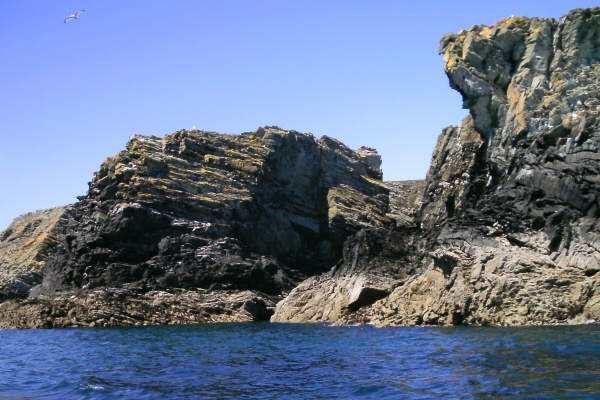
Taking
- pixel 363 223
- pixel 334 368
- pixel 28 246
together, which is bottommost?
pixel 334 368

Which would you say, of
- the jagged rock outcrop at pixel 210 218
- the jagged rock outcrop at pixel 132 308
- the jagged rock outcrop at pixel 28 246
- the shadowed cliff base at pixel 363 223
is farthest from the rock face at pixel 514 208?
the jagged rock outcrop at pixel 28 246

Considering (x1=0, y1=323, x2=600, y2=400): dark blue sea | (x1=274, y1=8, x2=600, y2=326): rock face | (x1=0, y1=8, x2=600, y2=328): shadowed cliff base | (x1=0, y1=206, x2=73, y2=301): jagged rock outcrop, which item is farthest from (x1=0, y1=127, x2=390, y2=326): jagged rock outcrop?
(x1=0, y1=323, x2=600, y2=400): dark blue sea

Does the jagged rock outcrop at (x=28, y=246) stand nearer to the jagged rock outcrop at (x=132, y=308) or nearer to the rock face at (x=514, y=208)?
the jagged rock outcrop at (x=132, y=308)

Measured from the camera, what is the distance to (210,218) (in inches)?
2726

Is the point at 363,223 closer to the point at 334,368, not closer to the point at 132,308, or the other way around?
the point at 132,308

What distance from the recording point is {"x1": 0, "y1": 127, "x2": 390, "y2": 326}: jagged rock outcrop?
63.6 metres

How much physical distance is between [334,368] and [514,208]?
70.5 ft

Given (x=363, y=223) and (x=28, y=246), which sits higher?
(x=363, y=223)

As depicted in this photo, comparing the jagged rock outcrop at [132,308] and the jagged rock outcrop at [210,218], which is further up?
the jagged rock outcrop at [210,218]

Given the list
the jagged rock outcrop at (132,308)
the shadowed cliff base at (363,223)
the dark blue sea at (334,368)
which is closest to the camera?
the dark blue sea at (334,368)

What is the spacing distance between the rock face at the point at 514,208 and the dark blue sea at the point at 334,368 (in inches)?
160

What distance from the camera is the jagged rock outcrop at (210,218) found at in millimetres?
63594

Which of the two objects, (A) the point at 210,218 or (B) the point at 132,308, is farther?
(A) the point at 210,218

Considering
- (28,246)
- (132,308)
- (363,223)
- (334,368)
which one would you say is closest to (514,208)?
(334,368)
